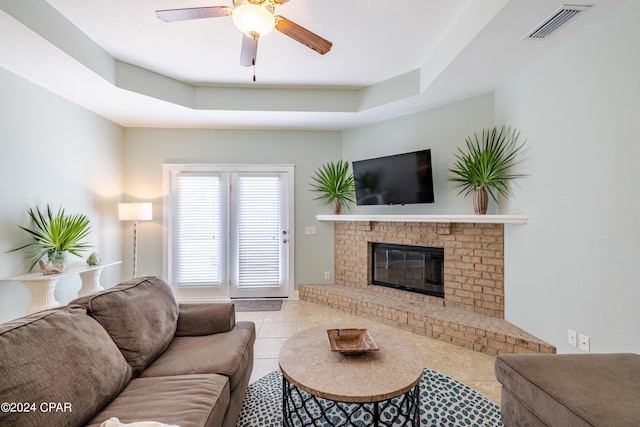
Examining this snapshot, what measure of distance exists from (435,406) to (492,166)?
7.37 feet

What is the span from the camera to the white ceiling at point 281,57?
2.12m

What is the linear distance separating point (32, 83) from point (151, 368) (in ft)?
10.1

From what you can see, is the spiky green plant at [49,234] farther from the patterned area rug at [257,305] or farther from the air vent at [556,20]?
the air vent at [556,20]

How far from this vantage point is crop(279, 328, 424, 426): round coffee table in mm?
1346

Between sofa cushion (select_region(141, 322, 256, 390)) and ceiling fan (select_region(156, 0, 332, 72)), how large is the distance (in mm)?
1979

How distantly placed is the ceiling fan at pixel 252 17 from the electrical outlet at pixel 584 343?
290 centimetres

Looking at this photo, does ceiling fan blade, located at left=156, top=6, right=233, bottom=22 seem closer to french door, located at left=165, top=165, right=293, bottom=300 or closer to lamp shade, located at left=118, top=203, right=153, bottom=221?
french door, located at left=165, top=165, right=293, bottom=300

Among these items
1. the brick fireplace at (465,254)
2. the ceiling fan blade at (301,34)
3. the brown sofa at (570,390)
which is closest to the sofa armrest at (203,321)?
the brown sofa at (570,390)

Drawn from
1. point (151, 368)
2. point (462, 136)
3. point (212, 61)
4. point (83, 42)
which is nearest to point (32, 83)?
point (83, 42)

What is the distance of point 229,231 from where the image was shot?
14.2 feet

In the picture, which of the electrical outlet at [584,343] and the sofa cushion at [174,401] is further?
the electrical outlet at [584,343]

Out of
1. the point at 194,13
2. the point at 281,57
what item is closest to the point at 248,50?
the point at 194,13

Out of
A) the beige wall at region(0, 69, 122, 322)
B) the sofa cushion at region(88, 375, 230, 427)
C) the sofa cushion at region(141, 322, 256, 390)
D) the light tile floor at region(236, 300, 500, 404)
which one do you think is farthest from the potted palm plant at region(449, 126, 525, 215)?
the beige wall at region(0, 69, 122, 322)

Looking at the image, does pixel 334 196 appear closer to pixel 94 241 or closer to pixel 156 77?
pixel 156 77
